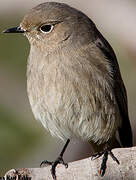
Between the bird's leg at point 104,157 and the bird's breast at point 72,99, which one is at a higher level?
the bird's breast at point 72,99

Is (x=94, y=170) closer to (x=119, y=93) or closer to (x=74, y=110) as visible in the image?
(x=74, y=110)

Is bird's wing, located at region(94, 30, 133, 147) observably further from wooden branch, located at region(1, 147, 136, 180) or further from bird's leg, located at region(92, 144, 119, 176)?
wooden branch, located at region(1, 147, 136, 180)

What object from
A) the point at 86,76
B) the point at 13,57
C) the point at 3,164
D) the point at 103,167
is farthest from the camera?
the point at 13,57

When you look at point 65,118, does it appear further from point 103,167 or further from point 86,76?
point 103,167

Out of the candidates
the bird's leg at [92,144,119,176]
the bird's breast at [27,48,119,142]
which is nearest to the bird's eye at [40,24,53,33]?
the bird's breast at [27,48,119,142]

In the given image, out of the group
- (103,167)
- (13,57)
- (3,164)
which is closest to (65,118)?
(103,167)

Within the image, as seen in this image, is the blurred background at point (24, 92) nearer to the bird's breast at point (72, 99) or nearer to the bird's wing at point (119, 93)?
the bird's wing at point (119, 93)

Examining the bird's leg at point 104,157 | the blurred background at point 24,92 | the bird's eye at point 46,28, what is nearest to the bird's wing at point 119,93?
the bird's leg at point 104,157
